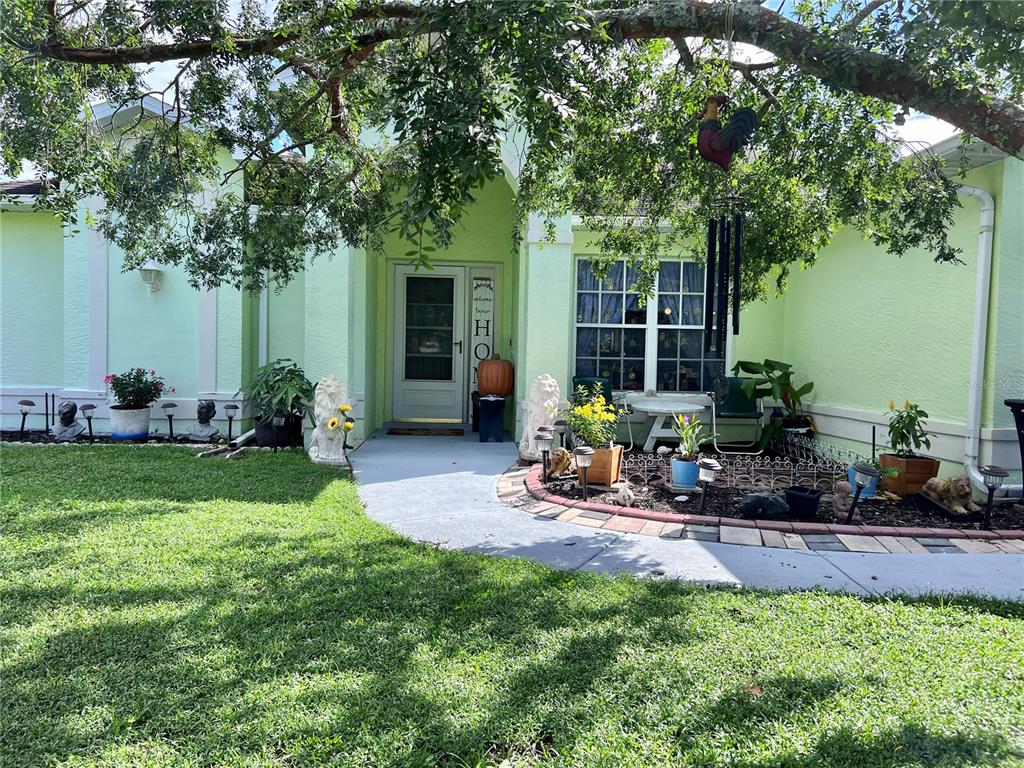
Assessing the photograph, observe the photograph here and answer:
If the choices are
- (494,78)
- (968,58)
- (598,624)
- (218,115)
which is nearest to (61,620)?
(598,624)

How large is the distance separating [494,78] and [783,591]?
325cm

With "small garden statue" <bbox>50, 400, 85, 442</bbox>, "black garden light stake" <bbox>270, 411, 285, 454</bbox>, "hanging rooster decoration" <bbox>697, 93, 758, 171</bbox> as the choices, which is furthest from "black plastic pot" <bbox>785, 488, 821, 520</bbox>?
"small garden statue" <bbox>50, 400, 85, 442</bbox>

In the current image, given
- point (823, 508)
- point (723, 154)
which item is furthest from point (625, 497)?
point (723, 154)

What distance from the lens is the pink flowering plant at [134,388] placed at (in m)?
8.28

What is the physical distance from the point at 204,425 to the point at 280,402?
65.9 inches

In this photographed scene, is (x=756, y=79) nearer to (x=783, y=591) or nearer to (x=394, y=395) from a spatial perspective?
(x=783, y=591)

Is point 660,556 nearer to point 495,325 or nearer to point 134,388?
point 495,325

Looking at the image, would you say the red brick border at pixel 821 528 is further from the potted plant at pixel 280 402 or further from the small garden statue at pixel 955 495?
the potted plant at pixel 280 402

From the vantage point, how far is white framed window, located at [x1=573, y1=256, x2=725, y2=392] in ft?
28.8

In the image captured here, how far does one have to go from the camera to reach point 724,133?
3.96m

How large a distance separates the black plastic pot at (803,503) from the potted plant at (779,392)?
2695mm

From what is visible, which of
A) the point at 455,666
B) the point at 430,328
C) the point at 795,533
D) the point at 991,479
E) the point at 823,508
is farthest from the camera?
the point at 430,328

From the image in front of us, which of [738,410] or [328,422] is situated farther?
[738,410]

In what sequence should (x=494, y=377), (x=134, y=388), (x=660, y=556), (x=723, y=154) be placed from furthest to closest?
1. (x=494, y=377)
2. (x=134, y=388)
3. (x=660, y=556)
4. (x=723, y=154)
